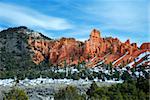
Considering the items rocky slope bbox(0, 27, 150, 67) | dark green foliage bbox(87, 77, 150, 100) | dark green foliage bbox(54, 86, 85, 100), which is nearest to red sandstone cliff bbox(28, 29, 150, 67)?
rocky slope bbox(0, 27, 150, 67)

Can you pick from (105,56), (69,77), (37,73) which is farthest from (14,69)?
(105,56)

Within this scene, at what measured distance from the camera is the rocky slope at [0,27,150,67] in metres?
102

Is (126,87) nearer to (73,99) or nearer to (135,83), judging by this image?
(135,83)

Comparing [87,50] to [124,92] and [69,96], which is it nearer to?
[69,96]

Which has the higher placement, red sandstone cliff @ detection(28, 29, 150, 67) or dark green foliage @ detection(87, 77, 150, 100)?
red sandstone cliff @ detection(28, 29, 150, 67)

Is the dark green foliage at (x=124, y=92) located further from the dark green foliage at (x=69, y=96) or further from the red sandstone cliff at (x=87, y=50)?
the red sandstone cliff at (x=87, y=50)

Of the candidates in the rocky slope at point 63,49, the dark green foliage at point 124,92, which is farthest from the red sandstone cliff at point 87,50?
the dark green foliage at point 124,92

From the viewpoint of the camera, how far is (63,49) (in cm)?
11169

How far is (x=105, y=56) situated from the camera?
348ft

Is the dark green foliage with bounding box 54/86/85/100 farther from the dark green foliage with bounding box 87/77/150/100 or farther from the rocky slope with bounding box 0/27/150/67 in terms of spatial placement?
the rocky slope with bounding box 0/27/150/67

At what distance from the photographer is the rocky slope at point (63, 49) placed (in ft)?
334

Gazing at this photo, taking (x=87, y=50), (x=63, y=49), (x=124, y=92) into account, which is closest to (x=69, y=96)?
(x=124, y=92)

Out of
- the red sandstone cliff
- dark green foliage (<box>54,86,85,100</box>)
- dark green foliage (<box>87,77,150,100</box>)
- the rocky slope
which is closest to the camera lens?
dark green foliage (<box>87,77,150,100</box>)

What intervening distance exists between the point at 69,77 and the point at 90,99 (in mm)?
42695
